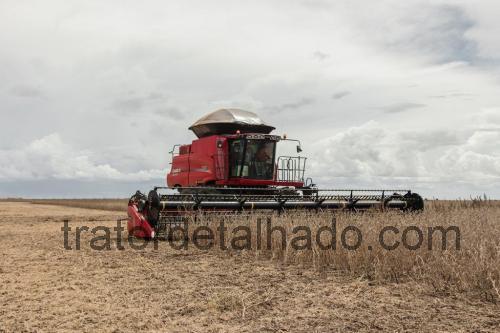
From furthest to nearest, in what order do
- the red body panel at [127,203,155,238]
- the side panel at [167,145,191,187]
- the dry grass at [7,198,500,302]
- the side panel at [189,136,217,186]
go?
the side panel at [167,145,191,187] → the side panel at [189,136,217,186] → the red body panel at [127,203,155,238] → the dry grass at [7,198,500,302]

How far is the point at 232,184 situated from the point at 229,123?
1.91 metres

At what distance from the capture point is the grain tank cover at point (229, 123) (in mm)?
14008

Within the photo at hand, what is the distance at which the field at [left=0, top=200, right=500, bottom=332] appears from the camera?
4.04 m

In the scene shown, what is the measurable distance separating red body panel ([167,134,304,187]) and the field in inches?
194

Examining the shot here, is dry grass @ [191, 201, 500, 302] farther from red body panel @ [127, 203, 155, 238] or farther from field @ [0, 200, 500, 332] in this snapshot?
red body panel @ [127, 203, 155, 238]

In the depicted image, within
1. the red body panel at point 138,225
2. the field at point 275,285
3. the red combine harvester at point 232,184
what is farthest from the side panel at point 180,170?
the field at point 275,285

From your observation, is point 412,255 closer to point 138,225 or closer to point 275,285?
point 275,285

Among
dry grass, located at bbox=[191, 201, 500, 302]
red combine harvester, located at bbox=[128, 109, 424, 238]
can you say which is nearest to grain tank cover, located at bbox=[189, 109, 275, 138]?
red combine harvester, located at bbox=[128, 109, 424, 238]

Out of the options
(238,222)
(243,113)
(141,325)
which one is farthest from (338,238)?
(243,113)

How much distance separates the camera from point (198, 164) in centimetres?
1396

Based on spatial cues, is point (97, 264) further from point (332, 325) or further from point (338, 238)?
point (332, 325)

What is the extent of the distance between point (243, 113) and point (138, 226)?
19.9 ft

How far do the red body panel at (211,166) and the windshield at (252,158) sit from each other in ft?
0.52

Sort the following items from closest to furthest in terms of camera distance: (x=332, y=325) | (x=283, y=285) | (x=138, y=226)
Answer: (x=332, y=325)
(x=283, y=285)
(x=138, y=226)
